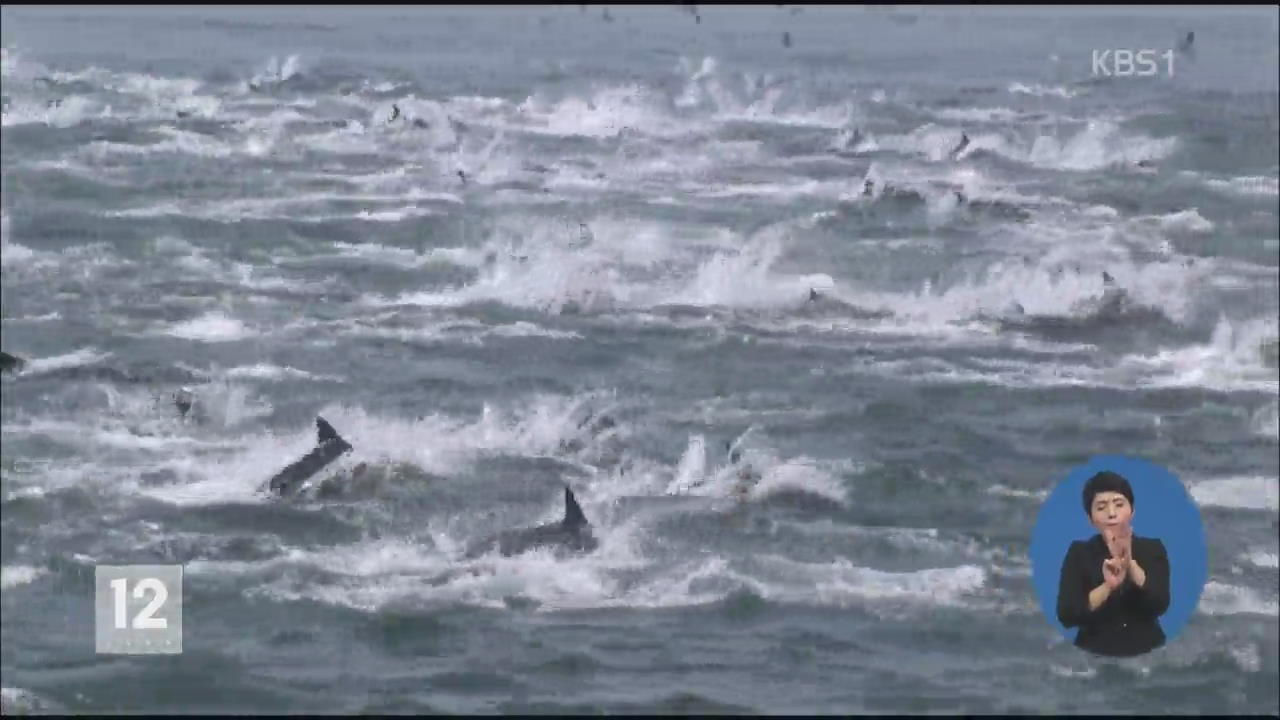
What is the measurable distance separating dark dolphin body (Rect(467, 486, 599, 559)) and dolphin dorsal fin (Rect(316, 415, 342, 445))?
30.2 inches

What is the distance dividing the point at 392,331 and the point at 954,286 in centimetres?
241

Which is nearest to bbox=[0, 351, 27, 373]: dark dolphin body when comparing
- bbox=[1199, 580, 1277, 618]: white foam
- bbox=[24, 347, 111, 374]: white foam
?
bbox=[24, 347, 111, 374]: white foam

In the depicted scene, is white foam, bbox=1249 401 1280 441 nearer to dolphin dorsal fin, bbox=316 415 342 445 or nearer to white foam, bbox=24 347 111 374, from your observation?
dolphin dorsal fin, bbox=316 415 342 445

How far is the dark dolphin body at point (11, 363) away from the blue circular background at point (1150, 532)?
4369 millimetres

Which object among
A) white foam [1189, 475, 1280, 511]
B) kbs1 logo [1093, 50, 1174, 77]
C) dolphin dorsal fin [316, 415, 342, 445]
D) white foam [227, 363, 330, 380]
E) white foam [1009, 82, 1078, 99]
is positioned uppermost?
kbs1 logo [1093, 50, 1174, 77]

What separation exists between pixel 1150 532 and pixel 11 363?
4.86m

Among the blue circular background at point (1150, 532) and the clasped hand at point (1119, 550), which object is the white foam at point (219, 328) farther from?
the clasped hand at point (1119, 550)

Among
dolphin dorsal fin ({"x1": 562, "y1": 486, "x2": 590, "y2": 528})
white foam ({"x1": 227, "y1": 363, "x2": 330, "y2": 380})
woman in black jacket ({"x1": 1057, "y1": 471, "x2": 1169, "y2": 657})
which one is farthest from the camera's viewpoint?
white foam ({"x1": 227, "y1": 363, "x2": 330, "y2": 380})

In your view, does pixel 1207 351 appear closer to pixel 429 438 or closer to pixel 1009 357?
pixel 1009 357

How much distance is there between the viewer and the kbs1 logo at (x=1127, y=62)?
644 centimetres

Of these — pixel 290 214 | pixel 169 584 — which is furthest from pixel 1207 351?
pixel 169 584

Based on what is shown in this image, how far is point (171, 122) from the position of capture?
662cm

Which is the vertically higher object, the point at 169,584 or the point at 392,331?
the point at 392,331

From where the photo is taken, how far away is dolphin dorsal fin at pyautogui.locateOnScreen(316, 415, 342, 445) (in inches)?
255
